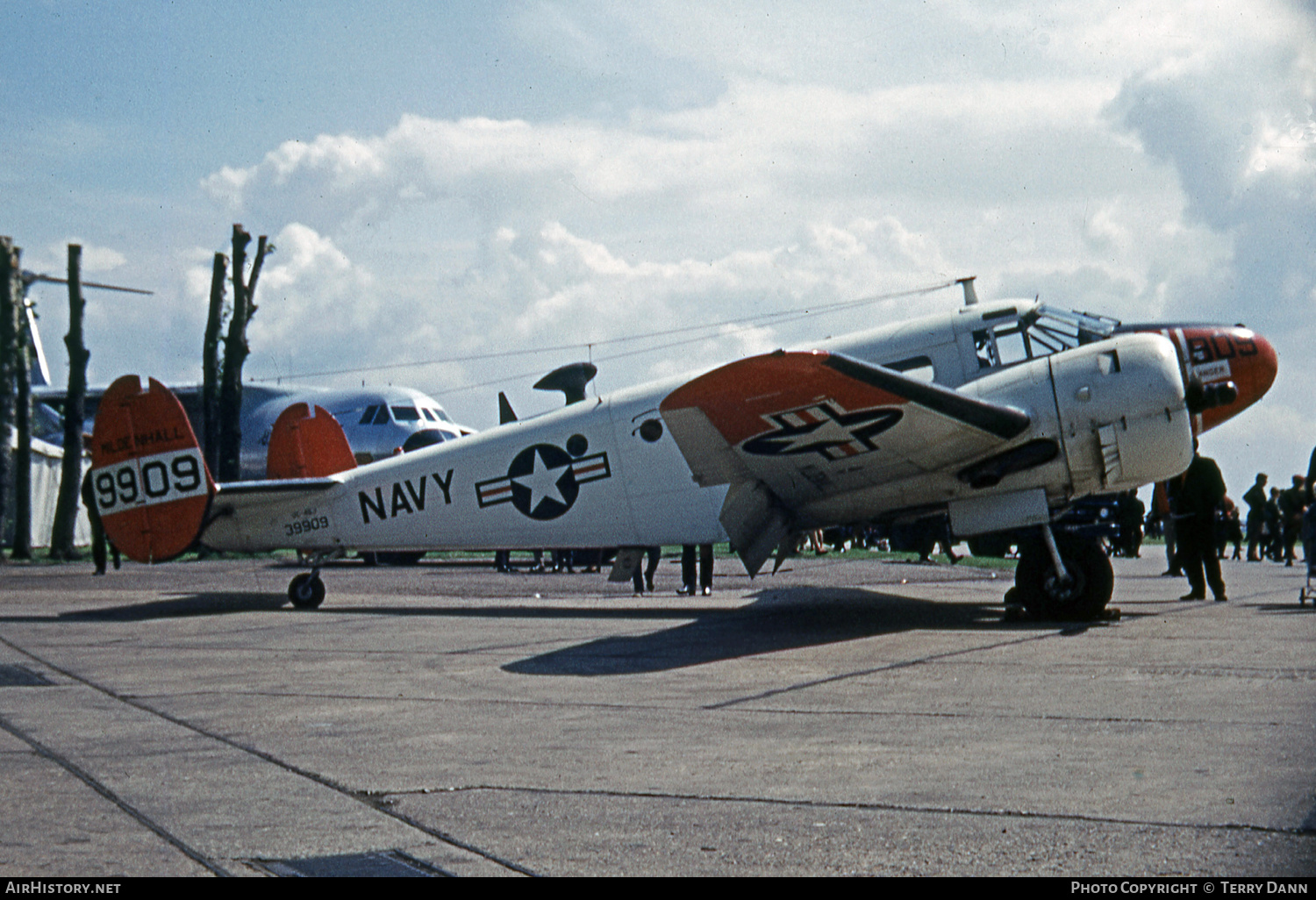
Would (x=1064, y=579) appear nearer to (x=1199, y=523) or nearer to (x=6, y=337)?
(x=1199, y=523)

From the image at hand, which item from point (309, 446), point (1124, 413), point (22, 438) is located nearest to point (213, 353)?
point (22, 438)

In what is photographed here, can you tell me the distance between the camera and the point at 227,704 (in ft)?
22.3

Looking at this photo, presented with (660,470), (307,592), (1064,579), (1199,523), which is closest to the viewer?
(1064,579)

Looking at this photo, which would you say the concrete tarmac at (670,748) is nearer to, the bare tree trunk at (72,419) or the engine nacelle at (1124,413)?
the engine nacelle at (1124,413)

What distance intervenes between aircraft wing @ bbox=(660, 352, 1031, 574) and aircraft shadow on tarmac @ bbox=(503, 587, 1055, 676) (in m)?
0.92

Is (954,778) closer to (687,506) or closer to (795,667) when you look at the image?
(795,667)

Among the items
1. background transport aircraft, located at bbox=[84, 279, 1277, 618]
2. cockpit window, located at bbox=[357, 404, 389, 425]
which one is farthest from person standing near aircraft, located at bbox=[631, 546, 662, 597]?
cockpit window, located at bbox=[357, 404, 389, 425]

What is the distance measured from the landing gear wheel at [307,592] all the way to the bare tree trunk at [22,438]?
18020 mm

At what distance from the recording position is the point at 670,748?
5398 mm

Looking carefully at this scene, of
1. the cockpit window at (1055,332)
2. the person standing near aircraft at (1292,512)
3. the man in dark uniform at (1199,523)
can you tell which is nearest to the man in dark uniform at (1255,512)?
the person standing near aircraft at (1292,512)

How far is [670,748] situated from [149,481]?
10885mm

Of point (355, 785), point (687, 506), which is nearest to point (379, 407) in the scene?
point (687, 506)
